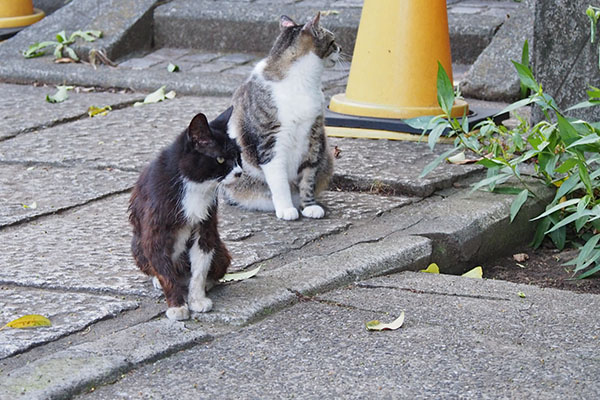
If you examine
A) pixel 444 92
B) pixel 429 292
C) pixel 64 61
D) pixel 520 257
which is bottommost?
pixel 520 257

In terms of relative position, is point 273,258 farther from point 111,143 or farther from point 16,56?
point 16,56

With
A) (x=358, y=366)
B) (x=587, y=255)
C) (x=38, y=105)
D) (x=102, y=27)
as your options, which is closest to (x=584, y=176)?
(x=587, y=255)

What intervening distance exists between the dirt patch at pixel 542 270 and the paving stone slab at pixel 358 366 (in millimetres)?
912

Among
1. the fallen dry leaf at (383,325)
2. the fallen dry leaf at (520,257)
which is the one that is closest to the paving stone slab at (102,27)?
the fallen dry leaf at (520,257)

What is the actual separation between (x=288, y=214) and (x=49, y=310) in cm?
128

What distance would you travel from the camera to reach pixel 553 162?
354cm

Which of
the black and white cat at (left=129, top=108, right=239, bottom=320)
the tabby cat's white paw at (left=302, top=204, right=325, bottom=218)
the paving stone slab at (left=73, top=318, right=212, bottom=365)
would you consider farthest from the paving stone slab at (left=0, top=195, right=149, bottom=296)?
the tabby cat's white paw at (left=302, top=204, right=325, bottom=218)

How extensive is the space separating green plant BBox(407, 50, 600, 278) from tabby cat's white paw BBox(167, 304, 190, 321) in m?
1.36

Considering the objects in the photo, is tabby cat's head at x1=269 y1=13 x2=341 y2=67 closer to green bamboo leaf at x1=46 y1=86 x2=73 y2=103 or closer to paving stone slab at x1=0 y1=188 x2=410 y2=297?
paving stone slab at x1=0 y1=188 x2=410 y2=297

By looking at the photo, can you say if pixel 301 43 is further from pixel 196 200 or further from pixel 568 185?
pixel 196 200

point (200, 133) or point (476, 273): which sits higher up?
point (200, 133)

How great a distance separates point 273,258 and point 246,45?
12.7 feet

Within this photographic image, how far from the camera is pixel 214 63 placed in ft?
21.5

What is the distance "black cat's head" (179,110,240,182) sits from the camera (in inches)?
105
